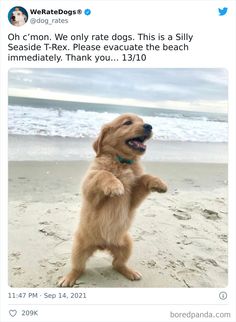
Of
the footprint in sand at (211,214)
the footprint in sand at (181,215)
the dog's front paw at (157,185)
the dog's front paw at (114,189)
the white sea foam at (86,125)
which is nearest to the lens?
the dog's front paw at (114,189)

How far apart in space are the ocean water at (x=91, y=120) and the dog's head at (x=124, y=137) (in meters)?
0.78

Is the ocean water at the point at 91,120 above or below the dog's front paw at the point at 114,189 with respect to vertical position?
above

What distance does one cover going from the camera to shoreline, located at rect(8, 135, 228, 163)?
12.7ft

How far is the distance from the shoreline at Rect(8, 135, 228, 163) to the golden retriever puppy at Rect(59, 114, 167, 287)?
1.13 metres

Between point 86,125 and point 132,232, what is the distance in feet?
4.87
